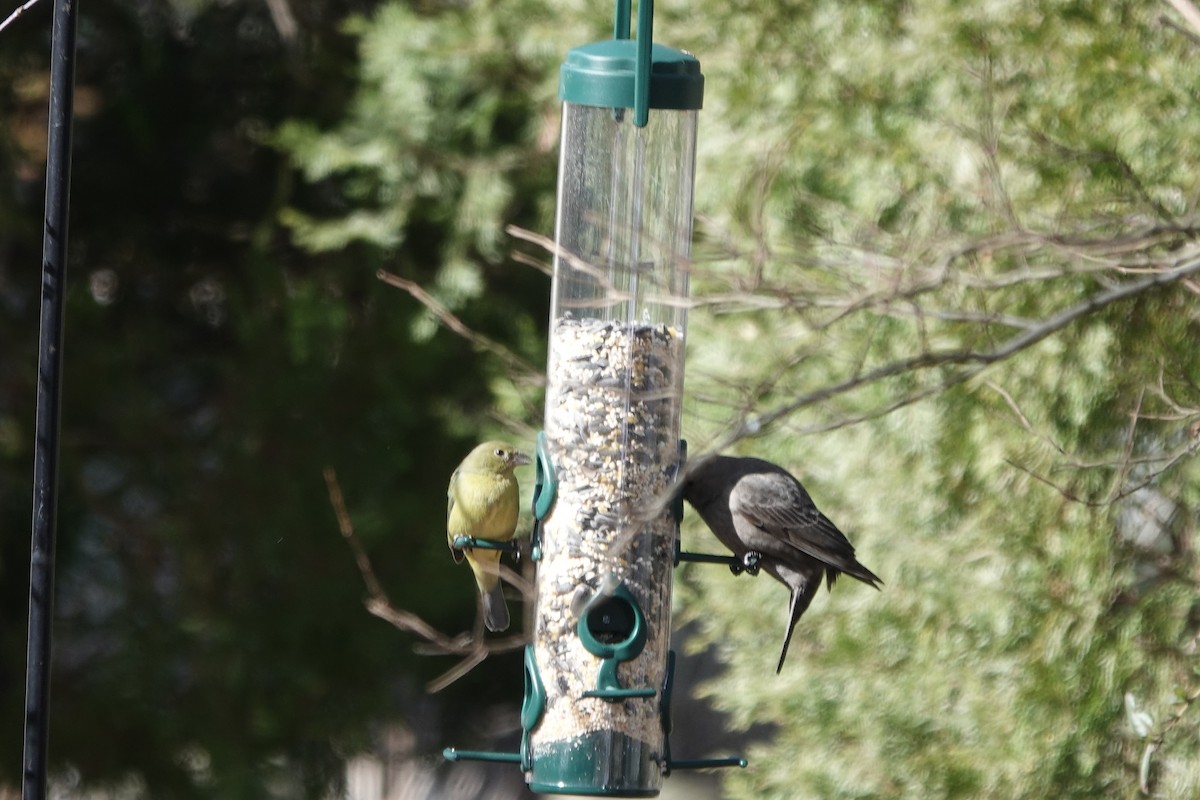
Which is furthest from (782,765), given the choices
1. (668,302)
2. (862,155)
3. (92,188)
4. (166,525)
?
(92,188)

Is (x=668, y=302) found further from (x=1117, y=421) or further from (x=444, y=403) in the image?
(x=444, y=403)

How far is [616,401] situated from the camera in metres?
3.58

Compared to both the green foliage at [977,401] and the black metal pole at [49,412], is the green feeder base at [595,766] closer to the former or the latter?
→ the green foliage at [977,401]

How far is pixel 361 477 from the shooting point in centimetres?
651

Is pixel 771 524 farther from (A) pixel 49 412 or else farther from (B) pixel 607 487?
(A) pixel 49 412

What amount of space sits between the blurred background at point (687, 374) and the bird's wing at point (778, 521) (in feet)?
0.86

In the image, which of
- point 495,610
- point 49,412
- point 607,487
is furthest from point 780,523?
point 49,412

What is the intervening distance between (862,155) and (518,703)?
4054 mm

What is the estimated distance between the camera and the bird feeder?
135 inches

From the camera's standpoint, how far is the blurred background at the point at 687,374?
4.29 metres

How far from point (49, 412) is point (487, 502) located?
1807 mm

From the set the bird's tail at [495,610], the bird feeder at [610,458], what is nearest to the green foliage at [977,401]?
the bird feeder at [610,458]

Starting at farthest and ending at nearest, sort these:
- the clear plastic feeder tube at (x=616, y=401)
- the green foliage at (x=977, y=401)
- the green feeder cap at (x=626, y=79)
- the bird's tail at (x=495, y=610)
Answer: the green foliage at (x=977, y=401), the bird's tail at (x=495, y=610), the clear plastic feeder tube at (x=616, y=401), the green feeder cap at (x=626, y=79)

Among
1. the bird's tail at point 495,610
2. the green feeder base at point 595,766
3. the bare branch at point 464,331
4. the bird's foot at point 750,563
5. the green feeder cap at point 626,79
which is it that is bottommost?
the green feeder base at point 595,766
